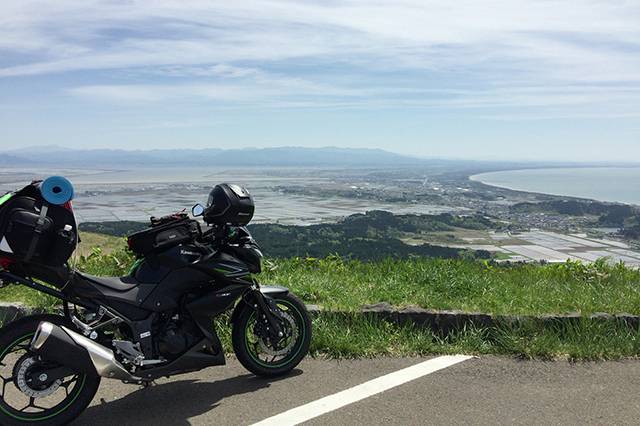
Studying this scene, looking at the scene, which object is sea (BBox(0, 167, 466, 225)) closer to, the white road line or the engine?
the engine

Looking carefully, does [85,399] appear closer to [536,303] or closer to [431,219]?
[536,303]

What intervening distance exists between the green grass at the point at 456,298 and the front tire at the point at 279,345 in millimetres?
356

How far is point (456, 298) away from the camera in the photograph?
5.51 metres

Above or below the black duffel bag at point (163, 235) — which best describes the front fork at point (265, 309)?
below

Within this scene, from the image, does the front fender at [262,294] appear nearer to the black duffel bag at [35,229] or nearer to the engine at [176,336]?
the engine at [176,336]

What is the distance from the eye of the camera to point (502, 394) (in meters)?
3.83

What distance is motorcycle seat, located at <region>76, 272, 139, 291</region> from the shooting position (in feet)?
11.8

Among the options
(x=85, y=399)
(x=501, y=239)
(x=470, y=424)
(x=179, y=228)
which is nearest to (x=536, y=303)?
(x=470, y=424)

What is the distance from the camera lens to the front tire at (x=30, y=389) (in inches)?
129

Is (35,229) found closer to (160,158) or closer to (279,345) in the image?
(279,345)

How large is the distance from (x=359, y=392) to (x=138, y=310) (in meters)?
1.60

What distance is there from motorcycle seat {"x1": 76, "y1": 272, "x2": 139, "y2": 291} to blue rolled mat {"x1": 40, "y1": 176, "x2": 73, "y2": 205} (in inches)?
21.4

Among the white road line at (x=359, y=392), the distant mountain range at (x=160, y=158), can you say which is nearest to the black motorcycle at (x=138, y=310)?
the white road line at (x=359, y=392)

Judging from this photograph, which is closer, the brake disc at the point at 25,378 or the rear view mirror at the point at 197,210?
the brake disc at the point at 25,378
